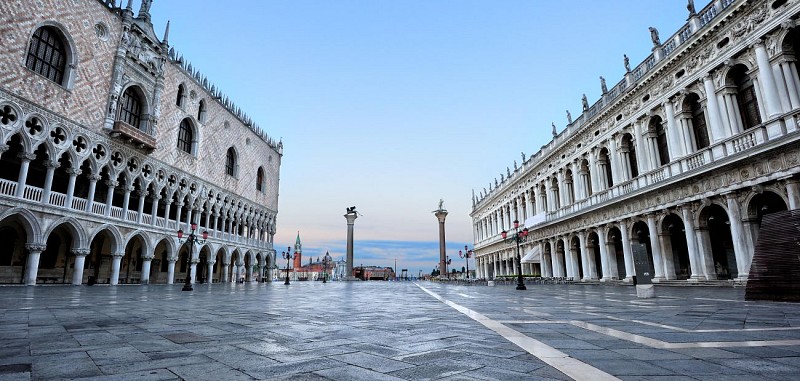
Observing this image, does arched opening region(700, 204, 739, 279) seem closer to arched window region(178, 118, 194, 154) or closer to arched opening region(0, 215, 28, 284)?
arched opening region(0, 215, 28, 284)

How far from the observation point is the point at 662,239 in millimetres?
20188

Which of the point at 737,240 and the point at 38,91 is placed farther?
the point at 38,91

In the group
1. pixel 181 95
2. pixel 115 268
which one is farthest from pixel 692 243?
pixel 181 95

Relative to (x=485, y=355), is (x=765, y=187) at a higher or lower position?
higher

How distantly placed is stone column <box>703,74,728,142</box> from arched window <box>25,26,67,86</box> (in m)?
34.2

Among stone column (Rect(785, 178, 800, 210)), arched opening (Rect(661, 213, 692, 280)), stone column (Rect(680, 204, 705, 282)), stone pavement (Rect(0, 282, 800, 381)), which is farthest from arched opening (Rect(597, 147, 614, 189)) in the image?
stone pavement (Rect(0, 282, 800, 381))

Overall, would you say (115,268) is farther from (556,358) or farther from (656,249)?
(656,249)

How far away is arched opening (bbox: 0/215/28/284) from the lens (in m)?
22.7

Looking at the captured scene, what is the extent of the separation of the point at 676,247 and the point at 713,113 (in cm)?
912

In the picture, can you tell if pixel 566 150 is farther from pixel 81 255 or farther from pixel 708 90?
pixel 81 255

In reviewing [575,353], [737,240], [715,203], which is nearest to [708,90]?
[715,203]

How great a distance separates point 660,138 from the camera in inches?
871

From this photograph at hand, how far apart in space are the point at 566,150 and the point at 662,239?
510 inches

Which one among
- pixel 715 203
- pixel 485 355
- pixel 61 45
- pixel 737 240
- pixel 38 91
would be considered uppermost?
pixel 61 45
